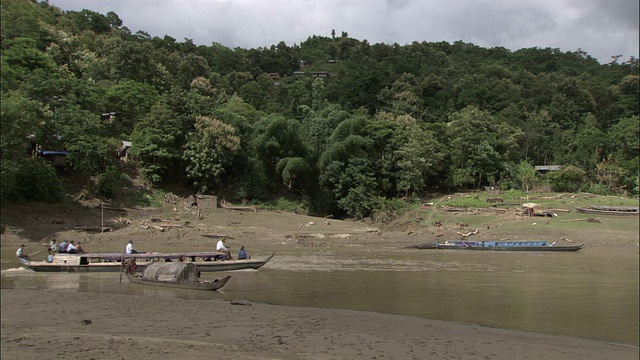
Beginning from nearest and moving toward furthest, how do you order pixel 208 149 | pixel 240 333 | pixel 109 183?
pixel 240 333
pixel 109 183
pixel 208 149

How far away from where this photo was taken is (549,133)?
57125mm

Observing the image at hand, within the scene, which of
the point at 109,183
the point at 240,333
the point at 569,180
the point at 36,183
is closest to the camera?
the point at 240,333

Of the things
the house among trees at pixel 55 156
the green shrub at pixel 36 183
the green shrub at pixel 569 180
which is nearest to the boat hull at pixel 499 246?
the green shrub at pixel 569 180

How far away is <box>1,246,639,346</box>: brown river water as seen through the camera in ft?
46.9

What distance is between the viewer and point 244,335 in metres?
11.7

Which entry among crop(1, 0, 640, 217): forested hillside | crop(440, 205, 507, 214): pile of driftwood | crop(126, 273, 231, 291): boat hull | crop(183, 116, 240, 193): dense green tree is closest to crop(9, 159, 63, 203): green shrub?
crop(1, 0, 640, 217): forested hillside

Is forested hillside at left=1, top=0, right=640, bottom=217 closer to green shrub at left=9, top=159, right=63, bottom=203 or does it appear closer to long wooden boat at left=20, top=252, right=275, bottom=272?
green shrub at left=9, top=159, right=63, bottom=203

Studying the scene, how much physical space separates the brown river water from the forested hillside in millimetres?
3786

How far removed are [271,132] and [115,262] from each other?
2448cm

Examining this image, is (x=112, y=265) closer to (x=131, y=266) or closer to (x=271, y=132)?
(x=131, y=266)

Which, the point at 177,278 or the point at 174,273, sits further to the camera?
the point at 174,273

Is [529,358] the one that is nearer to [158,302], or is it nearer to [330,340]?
[330,340]

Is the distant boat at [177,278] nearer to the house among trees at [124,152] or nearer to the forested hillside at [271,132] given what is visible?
the forested hillside at [271,132]

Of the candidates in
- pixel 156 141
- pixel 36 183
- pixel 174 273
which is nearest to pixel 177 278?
pixel 174 273
